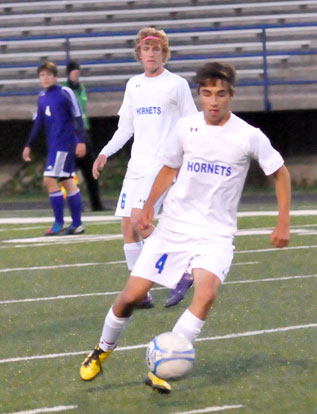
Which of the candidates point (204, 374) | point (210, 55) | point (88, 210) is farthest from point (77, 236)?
point (210, 55)

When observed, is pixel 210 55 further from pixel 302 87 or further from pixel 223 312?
pixel 223 312

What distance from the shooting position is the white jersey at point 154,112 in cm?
792

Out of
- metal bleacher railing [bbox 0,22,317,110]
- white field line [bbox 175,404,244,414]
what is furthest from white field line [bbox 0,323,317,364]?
metal bleacher railing [bbox 0,22,317,110]

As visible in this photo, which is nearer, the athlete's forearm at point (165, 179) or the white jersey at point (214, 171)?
the white jersey at point (214, 171)

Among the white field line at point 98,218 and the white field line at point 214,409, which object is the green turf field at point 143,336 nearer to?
the white field line at point 214,409

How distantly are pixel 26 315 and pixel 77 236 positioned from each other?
4.93 m

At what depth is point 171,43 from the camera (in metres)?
21.4

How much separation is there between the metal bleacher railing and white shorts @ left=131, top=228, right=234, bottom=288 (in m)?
14.2

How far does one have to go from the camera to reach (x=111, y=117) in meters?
19.6

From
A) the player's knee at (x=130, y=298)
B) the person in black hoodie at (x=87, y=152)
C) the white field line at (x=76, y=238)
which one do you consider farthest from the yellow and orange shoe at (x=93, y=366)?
the person in black hoodie at (x=87, y=152)

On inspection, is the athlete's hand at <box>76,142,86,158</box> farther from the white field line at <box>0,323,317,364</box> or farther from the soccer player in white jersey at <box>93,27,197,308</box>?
the white field line at <box>0,323,317,364</box>

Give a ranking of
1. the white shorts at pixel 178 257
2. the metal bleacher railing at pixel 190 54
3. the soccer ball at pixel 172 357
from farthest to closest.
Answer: the metal bleacher railing at pixel 190 54 < the white shorts at pixel 178 257 < the soccer ball at pixel 172 357

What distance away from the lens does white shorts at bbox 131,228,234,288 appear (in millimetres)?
5465

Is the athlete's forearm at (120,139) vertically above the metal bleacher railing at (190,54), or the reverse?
the athlete's forearm at (120,139)
